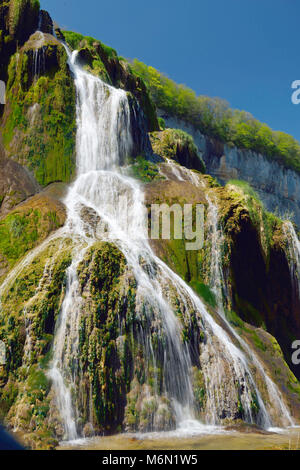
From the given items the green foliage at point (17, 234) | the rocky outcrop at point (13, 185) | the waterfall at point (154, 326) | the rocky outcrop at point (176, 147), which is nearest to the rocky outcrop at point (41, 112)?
the rocky outcrop at point (13, 185)

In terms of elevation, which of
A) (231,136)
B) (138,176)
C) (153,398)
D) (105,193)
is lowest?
(153,398)

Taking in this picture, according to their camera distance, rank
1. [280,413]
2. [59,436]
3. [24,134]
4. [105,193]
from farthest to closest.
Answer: [24,134] → [105,193] → [280,413] → [59,436]

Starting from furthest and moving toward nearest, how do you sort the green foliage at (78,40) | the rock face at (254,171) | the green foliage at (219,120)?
the rock face at (254,171)
the green foliage at (219,120)
the green foliage at (78,40)

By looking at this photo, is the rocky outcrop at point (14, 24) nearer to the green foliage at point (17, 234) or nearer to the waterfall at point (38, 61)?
the waterfall at point (38, 61)

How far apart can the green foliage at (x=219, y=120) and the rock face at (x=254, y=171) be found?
109 centimetres

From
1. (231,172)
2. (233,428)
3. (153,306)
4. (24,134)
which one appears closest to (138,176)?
(24,134)

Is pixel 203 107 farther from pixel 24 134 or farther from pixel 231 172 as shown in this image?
pixel 24 134

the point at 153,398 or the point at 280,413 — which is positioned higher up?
the point at 153,398

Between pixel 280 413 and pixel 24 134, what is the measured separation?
42.2 feet

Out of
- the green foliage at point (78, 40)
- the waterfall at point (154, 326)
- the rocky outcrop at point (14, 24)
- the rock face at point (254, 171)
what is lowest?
the waterfall at point (154, 326)

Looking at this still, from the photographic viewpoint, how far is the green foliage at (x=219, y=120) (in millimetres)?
46438

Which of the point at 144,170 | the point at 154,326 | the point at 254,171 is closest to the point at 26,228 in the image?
the point at 154,326
